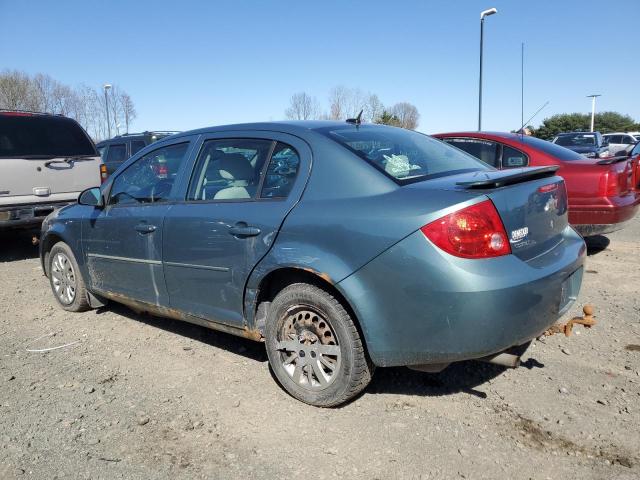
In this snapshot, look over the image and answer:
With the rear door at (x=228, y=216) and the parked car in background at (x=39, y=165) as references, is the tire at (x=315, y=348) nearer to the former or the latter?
the rear door at (x=228, y=216)

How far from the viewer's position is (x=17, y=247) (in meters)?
8.83

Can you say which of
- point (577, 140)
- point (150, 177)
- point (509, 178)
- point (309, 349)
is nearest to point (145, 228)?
point (150, 177)

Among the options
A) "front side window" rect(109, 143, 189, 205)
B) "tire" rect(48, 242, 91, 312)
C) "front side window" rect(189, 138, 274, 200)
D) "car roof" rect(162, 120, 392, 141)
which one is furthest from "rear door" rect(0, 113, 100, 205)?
"front side window" rect(189, 138, 274, 200)

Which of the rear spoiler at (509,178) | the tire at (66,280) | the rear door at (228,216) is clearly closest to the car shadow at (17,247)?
the tire at (66,280)

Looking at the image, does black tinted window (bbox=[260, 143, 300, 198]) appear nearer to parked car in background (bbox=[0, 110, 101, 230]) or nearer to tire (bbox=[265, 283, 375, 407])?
tire (bbox=[265, 283, 375, 407])

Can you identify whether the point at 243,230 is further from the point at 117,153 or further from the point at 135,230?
the point at 117,153

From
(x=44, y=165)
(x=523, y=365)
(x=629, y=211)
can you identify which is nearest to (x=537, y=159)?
(x=629, y=211)

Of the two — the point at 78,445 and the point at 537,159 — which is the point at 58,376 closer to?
the point at 78,445

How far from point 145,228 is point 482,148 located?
4.46m

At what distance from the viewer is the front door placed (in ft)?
13.0

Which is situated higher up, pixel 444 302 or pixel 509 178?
Answer: pixel 509 178

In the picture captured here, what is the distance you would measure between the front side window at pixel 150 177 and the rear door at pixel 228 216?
261 mm

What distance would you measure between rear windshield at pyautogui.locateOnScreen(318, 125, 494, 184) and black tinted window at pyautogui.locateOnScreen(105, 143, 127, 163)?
11377mm

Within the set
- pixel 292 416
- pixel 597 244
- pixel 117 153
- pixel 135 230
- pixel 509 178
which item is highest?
pixel 117 153
